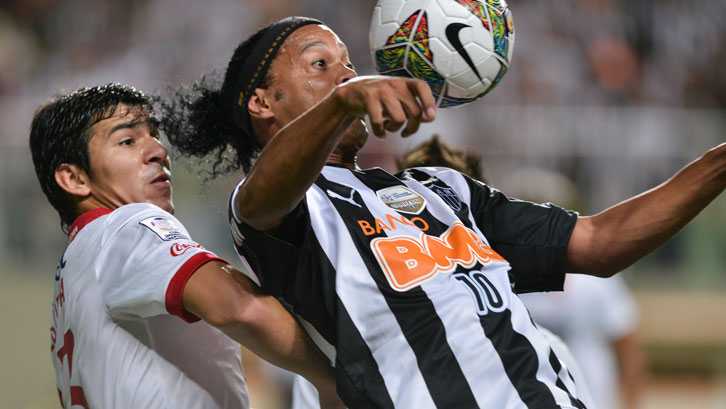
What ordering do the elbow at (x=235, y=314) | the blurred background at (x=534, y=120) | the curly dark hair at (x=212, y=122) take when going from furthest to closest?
the blurred background at (x=534, y=120) < the curly dark hair at (x=212, y=122) < the elbow at (x=235, y=314)

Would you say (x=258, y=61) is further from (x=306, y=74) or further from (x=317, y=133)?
(x=317, y=133)

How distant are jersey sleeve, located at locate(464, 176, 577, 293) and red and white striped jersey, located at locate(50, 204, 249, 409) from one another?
0.85 metres

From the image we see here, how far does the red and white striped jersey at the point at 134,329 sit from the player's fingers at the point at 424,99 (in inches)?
34.7

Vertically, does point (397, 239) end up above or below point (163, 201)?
below

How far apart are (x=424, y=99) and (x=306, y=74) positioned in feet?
2.79

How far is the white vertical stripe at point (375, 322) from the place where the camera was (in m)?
2.19

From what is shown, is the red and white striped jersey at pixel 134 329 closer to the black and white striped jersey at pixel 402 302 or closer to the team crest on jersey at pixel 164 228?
the team crest on jersey at pixel 164 228

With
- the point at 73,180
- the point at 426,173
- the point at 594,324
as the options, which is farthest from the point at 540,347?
the point at 594,324

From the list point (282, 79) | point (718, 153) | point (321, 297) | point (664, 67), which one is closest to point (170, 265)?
point (321, 297)

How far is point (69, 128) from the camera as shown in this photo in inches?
113

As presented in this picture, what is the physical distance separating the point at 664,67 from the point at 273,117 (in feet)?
27.5

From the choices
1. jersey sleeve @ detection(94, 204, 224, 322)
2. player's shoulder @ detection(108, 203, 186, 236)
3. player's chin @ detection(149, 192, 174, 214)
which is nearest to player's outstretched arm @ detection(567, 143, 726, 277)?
jersey sleeve @ detection(94, 204, 224, 322)

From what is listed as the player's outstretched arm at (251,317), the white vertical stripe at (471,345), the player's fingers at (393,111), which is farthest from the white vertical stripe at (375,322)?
the player's fingers at (393,111)

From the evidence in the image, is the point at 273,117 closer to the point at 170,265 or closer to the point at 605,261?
the point at 170,265
